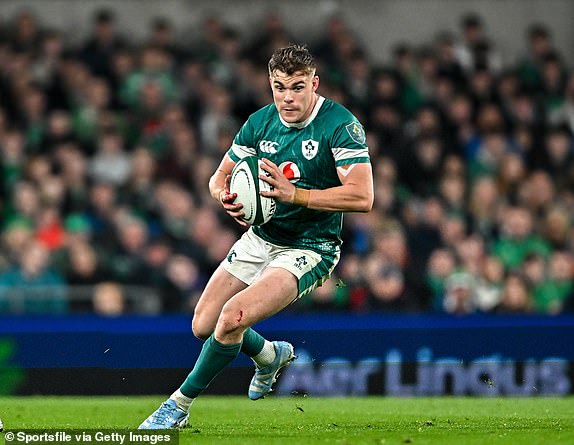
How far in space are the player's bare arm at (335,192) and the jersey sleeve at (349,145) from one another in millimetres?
47

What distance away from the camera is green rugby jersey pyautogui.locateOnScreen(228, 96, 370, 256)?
827 cm

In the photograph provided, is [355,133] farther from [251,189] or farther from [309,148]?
[251,189]

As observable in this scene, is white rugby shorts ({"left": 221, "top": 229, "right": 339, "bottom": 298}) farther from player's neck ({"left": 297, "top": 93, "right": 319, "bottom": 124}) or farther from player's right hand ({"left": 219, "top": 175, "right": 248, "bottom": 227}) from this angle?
player's neck ({"left": 297, "top": 93, "right": 319, "bottom": 124})

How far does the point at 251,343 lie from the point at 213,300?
436mm

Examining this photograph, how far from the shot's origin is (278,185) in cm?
791

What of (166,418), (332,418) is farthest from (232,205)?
(332,418)

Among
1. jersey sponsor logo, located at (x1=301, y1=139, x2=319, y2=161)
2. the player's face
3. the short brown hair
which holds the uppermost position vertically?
the short brown hair

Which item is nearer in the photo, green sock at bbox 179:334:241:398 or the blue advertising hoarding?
green sock at bbox 179:334:241:398

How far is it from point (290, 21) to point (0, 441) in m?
11.3

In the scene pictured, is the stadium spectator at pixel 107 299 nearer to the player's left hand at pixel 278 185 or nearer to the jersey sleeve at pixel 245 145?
the jersey sleeve at pixel 245 145

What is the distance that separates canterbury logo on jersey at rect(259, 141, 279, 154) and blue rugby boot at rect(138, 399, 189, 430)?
1697 millimetres

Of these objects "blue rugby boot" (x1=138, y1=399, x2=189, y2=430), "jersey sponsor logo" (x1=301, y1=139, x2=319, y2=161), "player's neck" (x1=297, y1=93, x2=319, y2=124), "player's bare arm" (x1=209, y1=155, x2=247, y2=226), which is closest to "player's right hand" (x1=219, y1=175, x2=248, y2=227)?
"player's bare arm" (x1=209, y1=155, x2=247, y2=226)

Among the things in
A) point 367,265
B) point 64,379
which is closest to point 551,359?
point 367,265

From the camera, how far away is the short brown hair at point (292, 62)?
8.15 meters
